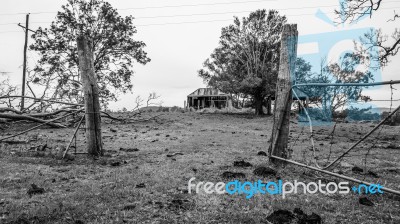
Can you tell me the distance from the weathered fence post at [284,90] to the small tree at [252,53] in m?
24.1

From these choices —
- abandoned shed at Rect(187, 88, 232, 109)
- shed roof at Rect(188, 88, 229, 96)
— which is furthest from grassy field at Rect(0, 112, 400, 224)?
shed roof at Rect(188, 88, 229, 96)

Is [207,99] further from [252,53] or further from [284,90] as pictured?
[284,90]

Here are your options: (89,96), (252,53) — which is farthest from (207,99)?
(89,96)

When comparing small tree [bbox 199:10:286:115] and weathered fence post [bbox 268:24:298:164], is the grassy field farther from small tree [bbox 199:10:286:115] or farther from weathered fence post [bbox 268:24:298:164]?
small tree [bbox 199:10:286:115]

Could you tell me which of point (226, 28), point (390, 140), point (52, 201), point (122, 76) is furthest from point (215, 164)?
point (226, 28)

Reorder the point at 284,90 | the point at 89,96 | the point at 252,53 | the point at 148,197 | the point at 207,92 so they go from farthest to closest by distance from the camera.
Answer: the point at 207,92 < the point at 252,53 < the point at 89,96 < the point at 284,90 < the point at 148,197

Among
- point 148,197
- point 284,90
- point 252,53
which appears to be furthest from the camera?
point 252,53

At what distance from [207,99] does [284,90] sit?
1672 inches

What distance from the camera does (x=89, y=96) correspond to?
6332 millimetres

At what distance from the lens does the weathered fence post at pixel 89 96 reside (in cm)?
634

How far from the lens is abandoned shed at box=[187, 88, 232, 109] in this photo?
4598 centimetres

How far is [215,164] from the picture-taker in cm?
590

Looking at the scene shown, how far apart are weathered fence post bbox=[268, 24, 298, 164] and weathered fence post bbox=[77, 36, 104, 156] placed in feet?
13.4

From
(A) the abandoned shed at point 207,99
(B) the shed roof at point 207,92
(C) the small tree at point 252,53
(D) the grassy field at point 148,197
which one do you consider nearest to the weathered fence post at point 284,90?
(D) the grassy field at point 148,197
